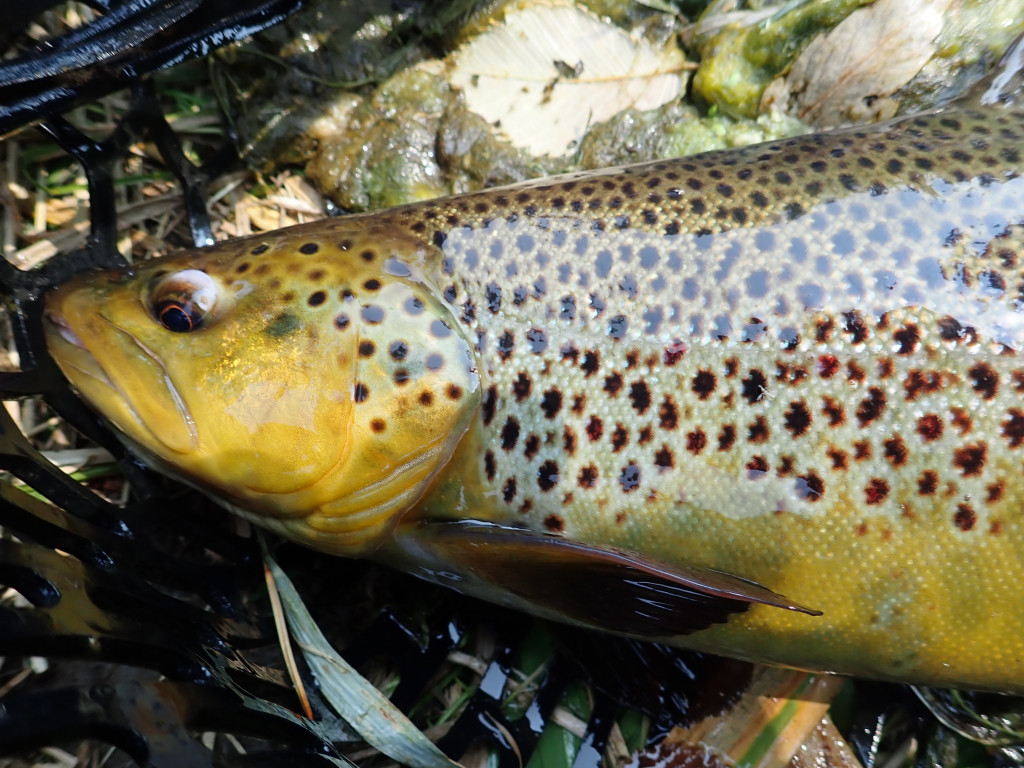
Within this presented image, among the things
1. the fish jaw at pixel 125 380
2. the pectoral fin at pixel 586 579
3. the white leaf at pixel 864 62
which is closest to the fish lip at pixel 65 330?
the fish jaw at pixel 125 380

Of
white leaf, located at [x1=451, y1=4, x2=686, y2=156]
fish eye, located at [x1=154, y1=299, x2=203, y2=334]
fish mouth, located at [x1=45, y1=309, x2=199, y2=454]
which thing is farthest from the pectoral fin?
white leaf, located at [x1=451, y1=4, x2=686, y2=156]

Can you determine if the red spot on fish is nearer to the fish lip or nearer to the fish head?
the fish head

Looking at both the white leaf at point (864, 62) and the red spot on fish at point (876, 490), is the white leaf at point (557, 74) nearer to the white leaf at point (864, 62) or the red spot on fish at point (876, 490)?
the white leaf at point (864, 62)

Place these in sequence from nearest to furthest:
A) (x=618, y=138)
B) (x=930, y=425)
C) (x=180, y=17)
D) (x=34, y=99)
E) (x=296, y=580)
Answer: (x=930, y=425) → (x=34, y=99) → (x=180, y=17) → (x=296, y=580) → (x=618, y=138)

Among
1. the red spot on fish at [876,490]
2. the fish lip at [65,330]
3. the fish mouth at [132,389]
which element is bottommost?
the red spot on fish at [876,490]

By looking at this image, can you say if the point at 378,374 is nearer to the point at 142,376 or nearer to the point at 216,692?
the point at 142,376

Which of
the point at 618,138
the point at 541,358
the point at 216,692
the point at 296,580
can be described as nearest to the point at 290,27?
the point at 618,138

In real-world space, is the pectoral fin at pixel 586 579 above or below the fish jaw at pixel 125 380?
below

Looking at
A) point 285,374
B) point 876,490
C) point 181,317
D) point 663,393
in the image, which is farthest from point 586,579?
point 181,317
